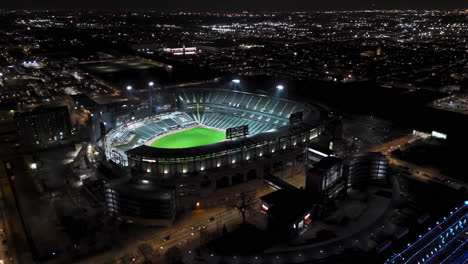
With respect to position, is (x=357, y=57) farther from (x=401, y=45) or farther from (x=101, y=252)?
(x=101, y=252)

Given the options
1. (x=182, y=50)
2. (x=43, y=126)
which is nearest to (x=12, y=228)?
(x=43, y=126)

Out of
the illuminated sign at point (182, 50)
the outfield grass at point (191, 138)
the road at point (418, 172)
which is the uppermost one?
the illuminated sign at point (182, 50)

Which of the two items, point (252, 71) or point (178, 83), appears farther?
point (252, 71)

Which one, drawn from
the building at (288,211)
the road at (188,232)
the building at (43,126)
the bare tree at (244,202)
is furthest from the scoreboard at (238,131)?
the building at (43,126)

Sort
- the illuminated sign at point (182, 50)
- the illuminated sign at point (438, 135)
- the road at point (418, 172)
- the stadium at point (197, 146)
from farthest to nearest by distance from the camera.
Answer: the illuminated sign at point (182, 50) < the illuminated sign at point (438, 135) < the road at point (418, 172) < the stadium at point (197, 146)

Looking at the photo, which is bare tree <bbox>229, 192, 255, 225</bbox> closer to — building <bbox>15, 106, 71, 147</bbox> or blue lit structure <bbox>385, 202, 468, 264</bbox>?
blue lit structure <bbox>385, 202, 468, 264</bbox>

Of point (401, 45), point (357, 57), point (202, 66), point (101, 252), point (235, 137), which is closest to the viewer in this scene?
point (101, 252)

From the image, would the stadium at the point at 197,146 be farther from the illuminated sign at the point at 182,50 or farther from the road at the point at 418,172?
the illuminated sign at the point at 182,50

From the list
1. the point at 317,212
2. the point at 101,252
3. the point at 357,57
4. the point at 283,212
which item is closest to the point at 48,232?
the point at 101,252
